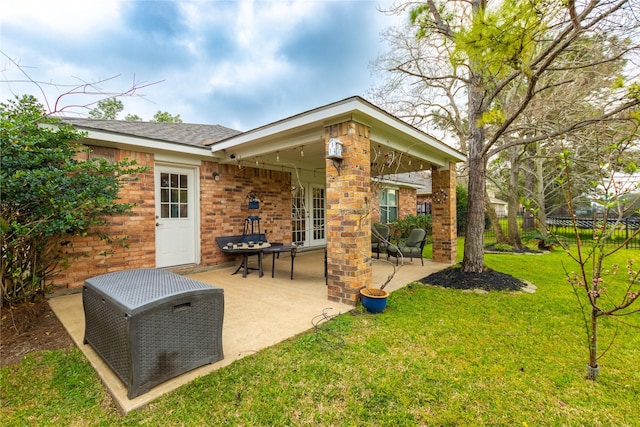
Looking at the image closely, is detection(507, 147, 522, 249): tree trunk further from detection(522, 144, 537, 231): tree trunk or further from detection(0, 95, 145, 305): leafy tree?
detection(0, 95, 145, 305): leafy tree

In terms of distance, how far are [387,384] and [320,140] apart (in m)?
3.50

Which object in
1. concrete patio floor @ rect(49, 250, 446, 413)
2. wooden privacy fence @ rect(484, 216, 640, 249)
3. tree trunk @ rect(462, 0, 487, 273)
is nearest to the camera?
concrete patio floor @ rect(49, 250, 446, 413)

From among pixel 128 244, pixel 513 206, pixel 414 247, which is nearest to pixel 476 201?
pixel 414 247

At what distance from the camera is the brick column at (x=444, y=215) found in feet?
22.5

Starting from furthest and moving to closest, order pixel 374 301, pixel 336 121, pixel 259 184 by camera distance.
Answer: pixel 259 184, pixel 336 121, pixel 374 301

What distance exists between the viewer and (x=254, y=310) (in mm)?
3686

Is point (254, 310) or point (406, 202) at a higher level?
point (406, 202)

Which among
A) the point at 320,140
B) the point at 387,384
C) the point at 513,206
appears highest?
the point at 320,140

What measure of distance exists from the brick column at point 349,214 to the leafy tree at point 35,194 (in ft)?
10.0

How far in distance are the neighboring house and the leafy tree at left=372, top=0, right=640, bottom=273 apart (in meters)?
1.18

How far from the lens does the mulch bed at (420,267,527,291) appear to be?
478cm

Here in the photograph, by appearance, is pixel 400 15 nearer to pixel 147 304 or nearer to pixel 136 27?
pixel 136 27

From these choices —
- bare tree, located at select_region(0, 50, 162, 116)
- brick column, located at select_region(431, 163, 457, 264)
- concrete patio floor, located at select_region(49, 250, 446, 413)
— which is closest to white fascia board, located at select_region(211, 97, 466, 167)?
brick column, located at select_region(431, 163, 457, 264)

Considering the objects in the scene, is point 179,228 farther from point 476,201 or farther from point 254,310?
point 476,201
